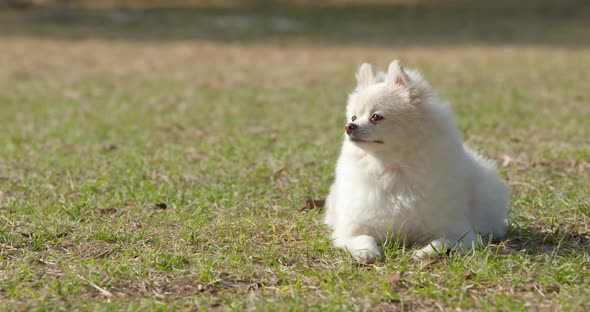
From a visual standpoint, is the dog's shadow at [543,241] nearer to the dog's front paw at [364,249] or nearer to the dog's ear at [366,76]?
the dog's front paw at [364,249]

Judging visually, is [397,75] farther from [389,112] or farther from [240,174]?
[240,174]

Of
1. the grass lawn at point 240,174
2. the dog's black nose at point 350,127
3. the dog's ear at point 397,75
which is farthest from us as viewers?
the dog's ear at point 397,75

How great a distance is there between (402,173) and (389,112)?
1.08 ft

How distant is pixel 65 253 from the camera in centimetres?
394

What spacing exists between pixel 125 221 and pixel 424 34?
14.7m

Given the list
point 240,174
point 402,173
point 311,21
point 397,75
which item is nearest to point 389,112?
point 397,75

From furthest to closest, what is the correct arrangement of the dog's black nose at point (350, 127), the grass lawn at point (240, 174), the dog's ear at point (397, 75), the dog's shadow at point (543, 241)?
1. the dog's shadow at point (543, 241)
2. the dog's ear at point (397, 75)
3. the dog's black nose at point (350, 127)
4. the grass lawn at point (240, 174)

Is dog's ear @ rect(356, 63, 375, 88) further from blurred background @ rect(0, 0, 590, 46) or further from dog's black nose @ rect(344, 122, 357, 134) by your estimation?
blurred background @ rect(0, 0, 590, 46)

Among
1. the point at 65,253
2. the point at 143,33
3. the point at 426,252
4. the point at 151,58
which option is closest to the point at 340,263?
the point at 426,252

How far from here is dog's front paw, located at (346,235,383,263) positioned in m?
3.66

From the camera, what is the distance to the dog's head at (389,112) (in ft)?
11.9

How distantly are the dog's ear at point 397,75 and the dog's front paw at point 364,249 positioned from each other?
0.84 metres

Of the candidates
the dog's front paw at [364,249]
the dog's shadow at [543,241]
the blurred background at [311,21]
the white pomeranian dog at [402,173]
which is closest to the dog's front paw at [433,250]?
the white pomeranian dog at [402,173]

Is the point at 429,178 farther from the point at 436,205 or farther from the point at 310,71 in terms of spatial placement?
the point at 310,71
